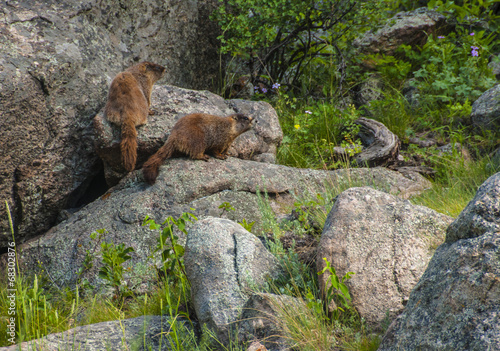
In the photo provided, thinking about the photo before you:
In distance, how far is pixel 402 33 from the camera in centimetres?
947

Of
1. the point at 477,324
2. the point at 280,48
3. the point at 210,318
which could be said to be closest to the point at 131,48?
the point at 280,48

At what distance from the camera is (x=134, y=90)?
233 inches

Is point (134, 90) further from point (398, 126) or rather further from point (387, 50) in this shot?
point (387, 50)

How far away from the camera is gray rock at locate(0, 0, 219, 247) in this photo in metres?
5.41

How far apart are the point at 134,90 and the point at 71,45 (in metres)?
1.05

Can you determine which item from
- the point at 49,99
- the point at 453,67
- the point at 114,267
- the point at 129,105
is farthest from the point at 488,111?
the point at 49,99

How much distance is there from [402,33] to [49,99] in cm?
727

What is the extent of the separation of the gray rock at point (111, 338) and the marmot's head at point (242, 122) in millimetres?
3434

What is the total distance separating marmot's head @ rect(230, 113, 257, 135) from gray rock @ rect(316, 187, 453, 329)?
2.93 meters

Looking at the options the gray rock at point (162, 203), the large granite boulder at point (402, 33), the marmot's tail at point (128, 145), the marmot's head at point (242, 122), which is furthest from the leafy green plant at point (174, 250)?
the large granite boulder at point (402, 33)

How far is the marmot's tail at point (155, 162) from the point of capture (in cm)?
545

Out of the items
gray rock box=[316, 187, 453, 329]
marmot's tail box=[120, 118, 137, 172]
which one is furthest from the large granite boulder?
gray rock box=[316, 187, 453, 329]

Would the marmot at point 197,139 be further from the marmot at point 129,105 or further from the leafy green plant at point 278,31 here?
the leafy green plant at point 278,31

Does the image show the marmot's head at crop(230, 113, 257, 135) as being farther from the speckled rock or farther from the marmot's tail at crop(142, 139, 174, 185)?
the speckled rock
